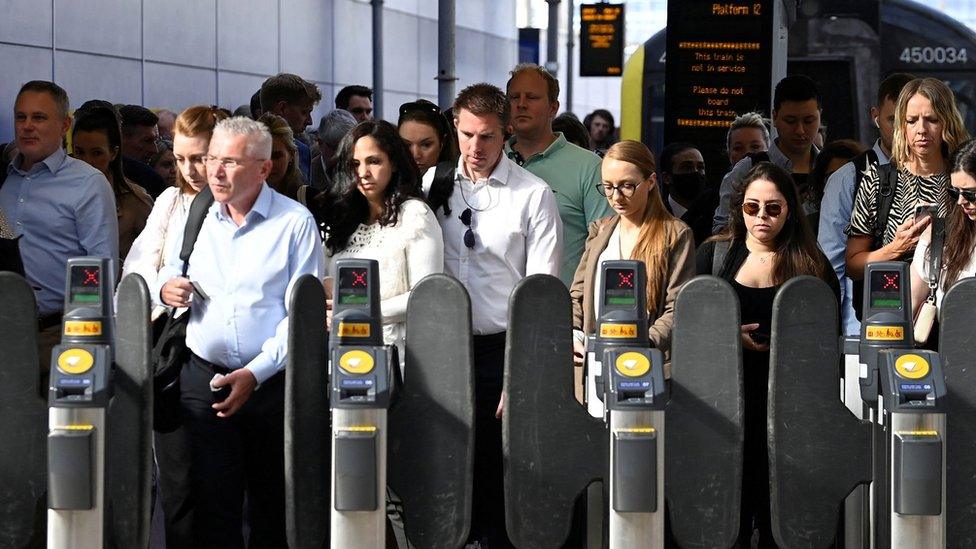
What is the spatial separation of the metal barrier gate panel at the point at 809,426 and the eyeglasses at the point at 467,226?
1275 mm

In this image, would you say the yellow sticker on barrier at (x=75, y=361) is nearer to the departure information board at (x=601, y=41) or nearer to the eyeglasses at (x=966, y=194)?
the eyeglasses at (x=966, y=194)

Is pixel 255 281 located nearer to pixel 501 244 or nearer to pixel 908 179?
pixel 501 244

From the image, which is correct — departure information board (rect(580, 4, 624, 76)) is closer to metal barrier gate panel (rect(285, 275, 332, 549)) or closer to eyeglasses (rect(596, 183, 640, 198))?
eyeglasses (rect(596, 183, 640, 198))

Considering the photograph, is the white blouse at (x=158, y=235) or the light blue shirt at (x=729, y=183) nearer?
the white blouse at (x=158, y=235)

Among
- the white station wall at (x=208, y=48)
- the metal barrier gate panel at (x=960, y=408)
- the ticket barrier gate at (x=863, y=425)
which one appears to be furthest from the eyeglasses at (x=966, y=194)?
the white station wall at (x=208, y=48)

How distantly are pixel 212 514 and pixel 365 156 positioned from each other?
1.33m

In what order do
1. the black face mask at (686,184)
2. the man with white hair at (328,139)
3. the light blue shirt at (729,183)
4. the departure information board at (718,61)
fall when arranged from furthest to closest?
the departure information board at (718,61)
the black face mask at (686,184)
the man with white hair at (328,139)
the light blue shirt at (729,183)

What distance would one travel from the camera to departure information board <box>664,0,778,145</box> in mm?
11453

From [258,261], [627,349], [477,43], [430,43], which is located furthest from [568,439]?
[477,43]

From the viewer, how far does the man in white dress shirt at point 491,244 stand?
5.54 m

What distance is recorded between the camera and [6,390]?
4773mm

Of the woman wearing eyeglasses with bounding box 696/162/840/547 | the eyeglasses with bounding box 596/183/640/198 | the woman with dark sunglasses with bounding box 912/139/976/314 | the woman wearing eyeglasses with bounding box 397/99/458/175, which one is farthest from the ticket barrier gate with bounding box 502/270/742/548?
the woman wearing eyeglasses with bounding box 397/99/458/175

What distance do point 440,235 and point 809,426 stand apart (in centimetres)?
143

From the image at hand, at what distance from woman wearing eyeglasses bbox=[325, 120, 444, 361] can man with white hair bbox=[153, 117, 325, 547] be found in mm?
338
